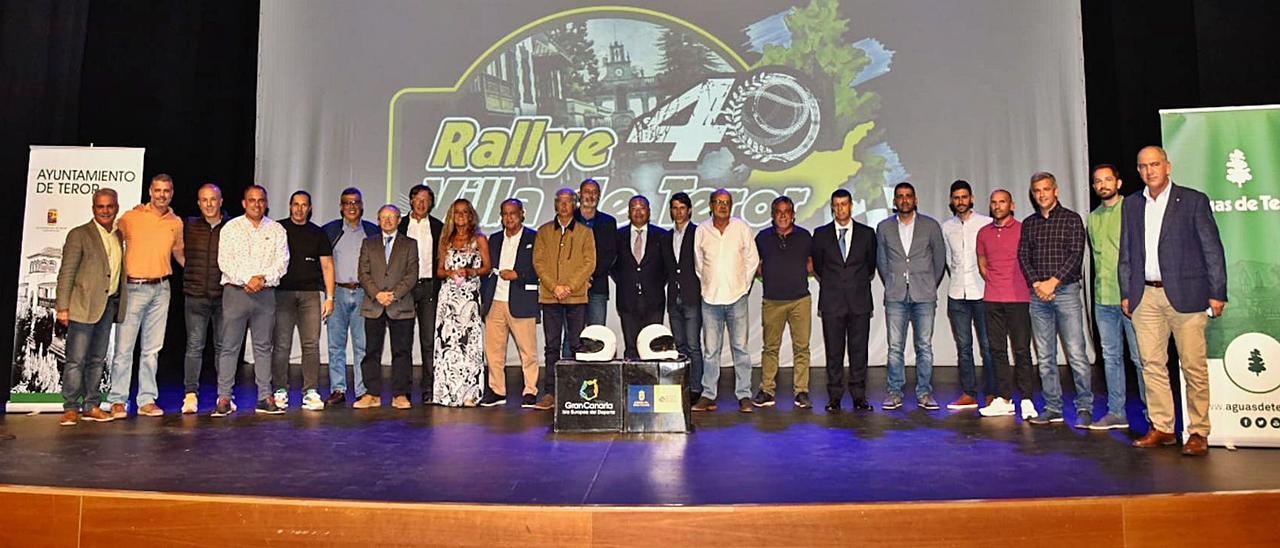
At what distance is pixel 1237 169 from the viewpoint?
386 cm

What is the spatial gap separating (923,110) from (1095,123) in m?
1.55

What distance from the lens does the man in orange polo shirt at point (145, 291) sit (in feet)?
15.9

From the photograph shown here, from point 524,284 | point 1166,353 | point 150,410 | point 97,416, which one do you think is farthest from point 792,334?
point 97,416

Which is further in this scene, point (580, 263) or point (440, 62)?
point (440, 62)

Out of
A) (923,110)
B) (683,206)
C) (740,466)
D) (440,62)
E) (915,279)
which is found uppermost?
(440,62)

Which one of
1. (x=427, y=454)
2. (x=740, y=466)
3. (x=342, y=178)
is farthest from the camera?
(x=342, y=178)

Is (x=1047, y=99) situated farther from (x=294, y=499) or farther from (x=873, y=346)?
(x=294, y=499)

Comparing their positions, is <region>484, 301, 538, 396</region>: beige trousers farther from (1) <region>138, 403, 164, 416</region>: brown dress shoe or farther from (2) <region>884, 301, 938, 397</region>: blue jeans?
(2) <region>884, 301, 938, 397</region>: blue jeans

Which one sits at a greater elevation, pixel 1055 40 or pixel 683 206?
pixel 1055 40

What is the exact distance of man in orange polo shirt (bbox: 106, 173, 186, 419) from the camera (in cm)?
484

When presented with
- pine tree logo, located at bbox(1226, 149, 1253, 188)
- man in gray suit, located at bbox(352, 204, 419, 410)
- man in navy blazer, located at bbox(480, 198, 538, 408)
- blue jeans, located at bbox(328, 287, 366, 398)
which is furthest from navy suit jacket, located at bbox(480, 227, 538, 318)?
pine tree logo, located at bbox(1226, 149, 1253, 188)

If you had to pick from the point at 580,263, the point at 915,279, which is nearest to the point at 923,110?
the point at 915,279

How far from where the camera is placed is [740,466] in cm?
333

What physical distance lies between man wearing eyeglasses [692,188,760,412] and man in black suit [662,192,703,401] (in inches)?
3.2
